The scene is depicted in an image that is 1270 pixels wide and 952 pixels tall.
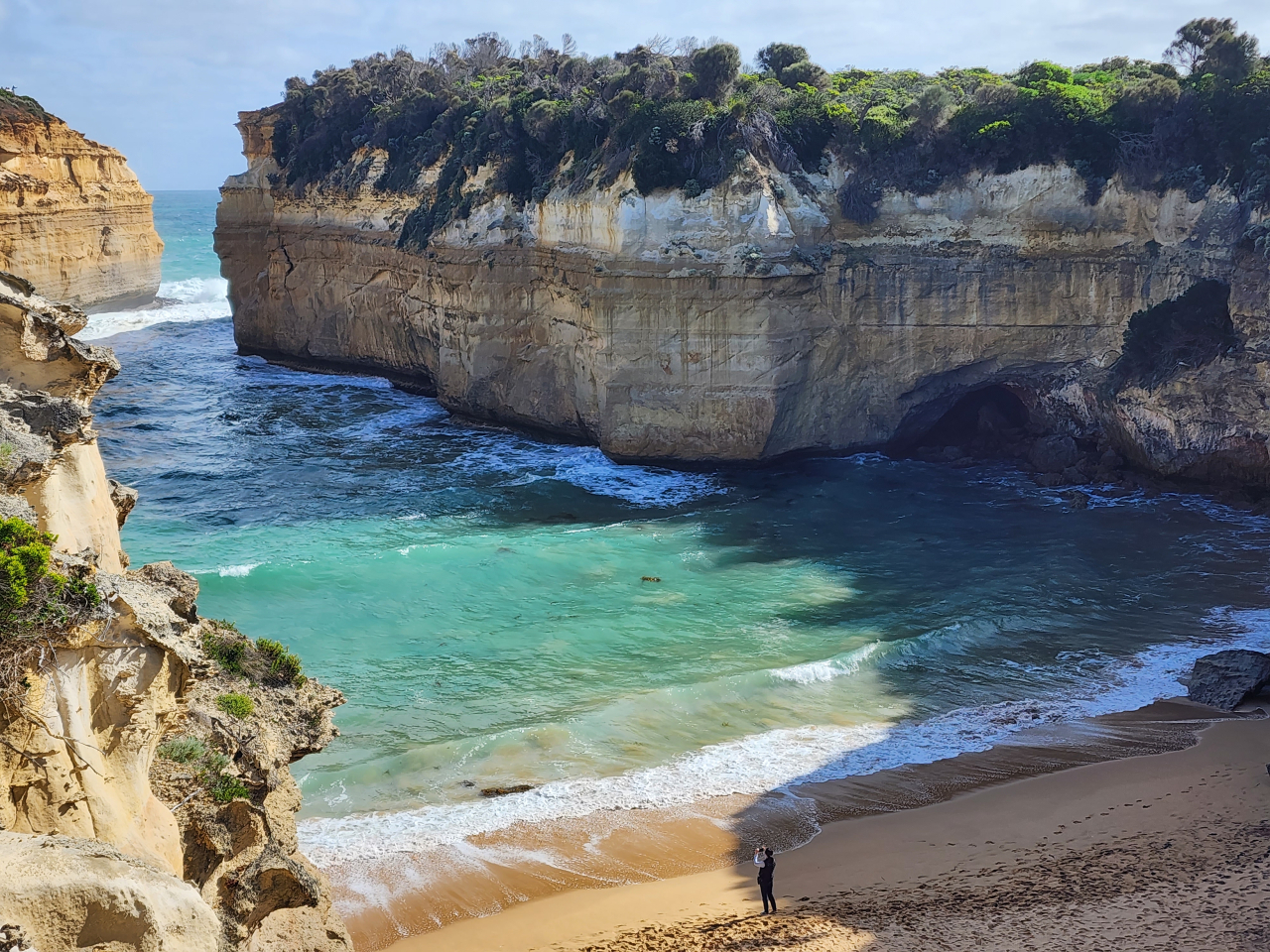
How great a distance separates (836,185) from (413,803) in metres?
20.9

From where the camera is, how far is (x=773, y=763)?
52.2ft

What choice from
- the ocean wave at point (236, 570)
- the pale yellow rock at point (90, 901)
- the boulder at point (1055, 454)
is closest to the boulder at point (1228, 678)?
the boulder at point (1055, 454)

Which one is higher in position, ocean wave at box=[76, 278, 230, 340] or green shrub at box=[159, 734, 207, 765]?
ocean wave at box=[76, 278, 230, 340]

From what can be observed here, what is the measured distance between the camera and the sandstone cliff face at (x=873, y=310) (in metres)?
27.1

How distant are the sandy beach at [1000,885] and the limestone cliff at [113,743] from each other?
150 inches

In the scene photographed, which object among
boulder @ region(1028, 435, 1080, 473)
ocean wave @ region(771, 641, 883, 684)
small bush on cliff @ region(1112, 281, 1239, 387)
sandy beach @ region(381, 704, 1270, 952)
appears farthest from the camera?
boulder @ region(1028, 435, 1080, 473)

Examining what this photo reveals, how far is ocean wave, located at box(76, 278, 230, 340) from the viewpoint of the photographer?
5691cm

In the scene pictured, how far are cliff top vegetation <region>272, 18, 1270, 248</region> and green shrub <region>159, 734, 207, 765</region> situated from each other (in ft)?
73.7

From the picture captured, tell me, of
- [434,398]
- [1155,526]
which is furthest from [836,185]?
[434,398]

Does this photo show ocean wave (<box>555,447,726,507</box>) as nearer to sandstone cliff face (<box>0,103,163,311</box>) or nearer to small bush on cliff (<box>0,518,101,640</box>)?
small bush on cliff (<box>0,518,101,640</box>)

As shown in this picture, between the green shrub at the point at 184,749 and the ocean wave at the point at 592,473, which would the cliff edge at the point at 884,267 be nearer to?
the ocean wave at the point at 592,473

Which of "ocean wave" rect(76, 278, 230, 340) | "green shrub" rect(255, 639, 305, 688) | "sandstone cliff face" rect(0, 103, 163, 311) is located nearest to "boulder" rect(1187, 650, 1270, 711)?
"green shrub" rect(255, 639, 305, 688)

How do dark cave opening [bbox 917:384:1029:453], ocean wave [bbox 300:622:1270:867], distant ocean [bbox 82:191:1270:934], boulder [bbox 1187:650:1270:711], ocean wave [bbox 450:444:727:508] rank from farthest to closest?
1. dark cave opening [bbox 917:384:1029:453]
2. ocean wave [bbox 450:444:727:508]
3. boulder [bbox 1187:650:1270:711]
4. distant ocean [bbox 82:191:1270:934]
5. ocean wave [bbox 300:622:1270:867]

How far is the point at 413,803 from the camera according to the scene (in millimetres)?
14797
